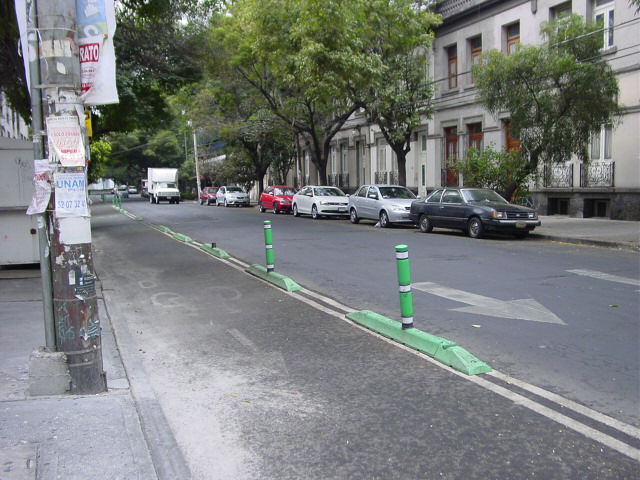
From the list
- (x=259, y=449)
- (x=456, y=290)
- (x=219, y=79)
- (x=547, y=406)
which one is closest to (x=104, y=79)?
(x=259, y=449)

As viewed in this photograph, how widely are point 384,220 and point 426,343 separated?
15.9 metres

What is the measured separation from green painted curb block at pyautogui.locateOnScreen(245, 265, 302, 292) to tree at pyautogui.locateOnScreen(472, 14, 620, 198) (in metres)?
10.8

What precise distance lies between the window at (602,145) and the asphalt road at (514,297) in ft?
24.4

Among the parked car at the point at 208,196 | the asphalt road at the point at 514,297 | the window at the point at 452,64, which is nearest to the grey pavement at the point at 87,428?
the asphalt road at the point at 514,297

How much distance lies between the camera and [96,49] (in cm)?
471

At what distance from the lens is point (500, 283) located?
31.3 feet

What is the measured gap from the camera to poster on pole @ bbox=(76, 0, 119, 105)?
4691 millimetres

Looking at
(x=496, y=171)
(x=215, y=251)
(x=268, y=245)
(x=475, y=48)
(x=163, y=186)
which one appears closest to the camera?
(x=268, y=245)

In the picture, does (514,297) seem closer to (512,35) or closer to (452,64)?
(512,35)

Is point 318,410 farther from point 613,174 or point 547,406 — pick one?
point 613,174

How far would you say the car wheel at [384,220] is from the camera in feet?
71.1

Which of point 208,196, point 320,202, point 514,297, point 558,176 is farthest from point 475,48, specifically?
point 208,196

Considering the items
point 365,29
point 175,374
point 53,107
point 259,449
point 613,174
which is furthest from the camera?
point 365,29

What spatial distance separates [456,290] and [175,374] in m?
4.90
